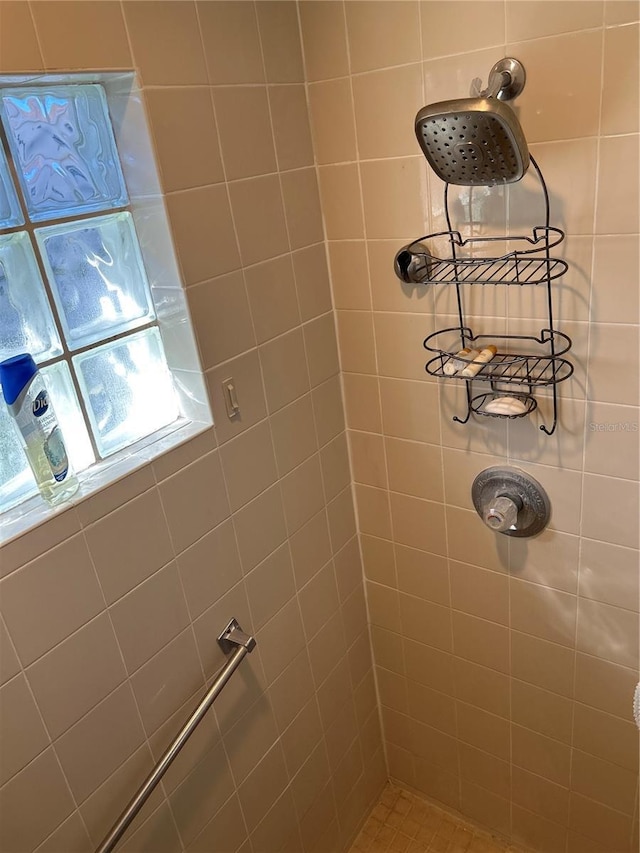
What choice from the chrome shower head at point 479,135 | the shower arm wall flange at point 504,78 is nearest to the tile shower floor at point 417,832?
the chrome shower head at point 479,135

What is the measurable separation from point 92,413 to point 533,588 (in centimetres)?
105

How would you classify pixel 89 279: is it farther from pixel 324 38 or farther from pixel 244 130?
pixel 324 38

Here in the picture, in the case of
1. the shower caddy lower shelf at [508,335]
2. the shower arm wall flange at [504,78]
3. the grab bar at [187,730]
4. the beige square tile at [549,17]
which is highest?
the beige square tile at [549,17]

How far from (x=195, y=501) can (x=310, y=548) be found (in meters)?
0.42

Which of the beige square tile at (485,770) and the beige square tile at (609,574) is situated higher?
the beige square tile at (609,574)

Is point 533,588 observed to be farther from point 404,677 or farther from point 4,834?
point 4,834

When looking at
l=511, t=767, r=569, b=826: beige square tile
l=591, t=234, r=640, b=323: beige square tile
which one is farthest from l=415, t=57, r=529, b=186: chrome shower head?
l=511, t=767, r=569, b=826: beige square tile

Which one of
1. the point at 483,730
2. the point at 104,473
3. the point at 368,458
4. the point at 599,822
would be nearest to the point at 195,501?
the point at 104,473

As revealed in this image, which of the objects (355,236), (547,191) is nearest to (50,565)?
(355,236)

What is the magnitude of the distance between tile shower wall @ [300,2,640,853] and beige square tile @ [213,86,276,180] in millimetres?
151

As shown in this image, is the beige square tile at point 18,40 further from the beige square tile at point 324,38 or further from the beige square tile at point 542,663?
the beige square tile at point 542,663

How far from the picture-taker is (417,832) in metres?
1.90

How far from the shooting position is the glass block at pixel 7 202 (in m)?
0.99

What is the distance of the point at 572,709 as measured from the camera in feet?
5.08
